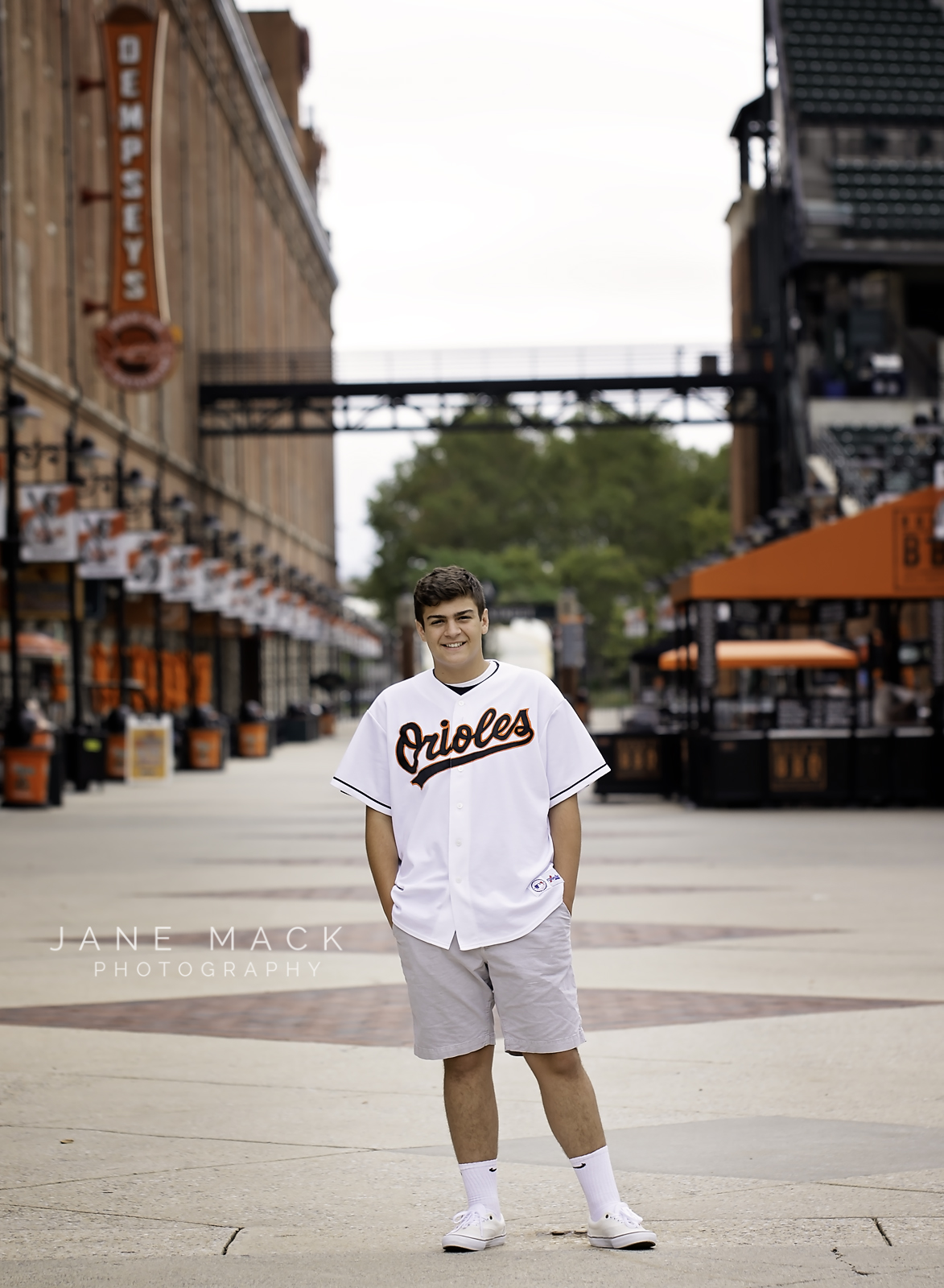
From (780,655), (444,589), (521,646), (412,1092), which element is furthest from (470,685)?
(521,646)

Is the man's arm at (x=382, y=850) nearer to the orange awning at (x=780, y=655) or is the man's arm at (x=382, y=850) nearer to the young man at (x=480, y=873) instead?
the young man at (x=480, y=873)

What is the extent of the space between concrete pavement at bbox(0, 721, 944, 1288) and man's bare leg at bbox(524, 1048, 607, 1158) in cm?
28

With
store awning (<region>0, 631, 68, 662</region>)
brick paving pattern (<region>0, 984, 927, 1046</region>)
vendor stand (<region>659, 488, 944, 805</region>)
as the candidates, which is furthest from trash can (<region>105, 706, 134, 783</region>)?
brick paving pattern (<region>0, 984, 927, 1046</region>)

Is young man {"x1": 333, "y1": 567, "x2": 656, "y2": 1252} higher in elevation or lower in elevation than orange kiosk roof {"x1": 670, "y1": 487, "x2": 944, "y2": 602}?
lower

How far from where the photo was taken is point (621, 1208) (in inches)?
182

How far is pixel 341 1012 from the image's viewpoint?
8.22 m

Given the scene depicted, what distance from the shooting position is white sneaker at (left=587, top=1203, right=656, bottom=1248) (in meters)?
4.58

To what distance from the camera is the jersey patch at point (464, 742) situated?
15.5 ft

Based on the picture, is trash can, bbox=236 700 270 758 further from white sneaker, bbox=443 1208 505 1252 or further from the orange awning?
white sneaker, bbox=443 1208 505 1252

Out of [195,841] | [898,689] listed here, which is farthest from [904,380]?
[195,841]

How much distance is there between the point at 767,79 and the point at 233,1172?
54483 mm

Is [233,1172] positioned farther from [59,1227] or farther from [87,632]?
[87,632]

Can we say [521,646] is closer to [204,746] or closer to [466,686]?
[204,746]

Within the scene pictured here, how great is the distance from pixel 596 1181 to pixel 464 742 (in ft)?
3.91
